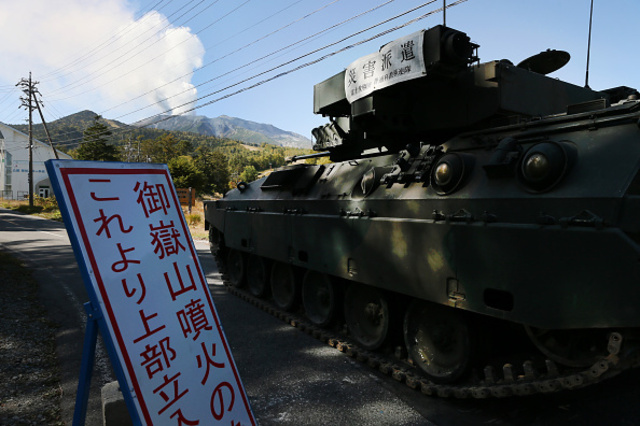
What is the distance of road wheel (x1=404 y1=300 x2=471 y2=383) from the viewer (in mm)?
3941

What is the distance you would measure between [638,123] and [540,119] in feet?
2.69

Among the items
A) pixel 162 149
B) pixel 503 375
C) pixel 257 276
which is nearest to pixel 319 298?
pixel 257 276

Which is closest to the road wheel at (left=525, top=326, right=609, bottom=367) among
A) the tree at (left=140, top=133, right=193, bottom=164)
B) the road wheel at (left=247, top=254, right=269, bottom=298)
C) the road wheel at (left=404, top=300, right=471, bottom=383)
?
the road wheel at (left=404, top=300, right=471, bottom=383)

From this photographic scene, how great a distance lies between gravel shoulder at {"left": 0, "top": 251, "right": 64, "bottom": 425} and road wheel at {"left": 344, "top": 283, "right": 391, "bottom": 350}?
3.23m

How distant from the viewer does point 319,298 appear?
6.29 meters

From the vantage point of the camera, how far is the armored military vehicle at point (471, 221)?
2900mm

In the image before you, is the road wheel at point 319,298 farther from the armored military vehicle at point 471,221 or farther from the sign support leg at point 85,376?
the sign support leg at point 85,376

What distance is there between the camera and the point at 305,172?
6723mm

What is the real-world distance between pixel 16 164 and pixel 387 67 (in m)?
62.1

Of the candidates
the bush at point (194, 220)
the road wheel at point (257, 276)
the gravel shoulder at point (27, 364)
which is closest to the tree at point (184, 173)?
the bush at point (194, 220)

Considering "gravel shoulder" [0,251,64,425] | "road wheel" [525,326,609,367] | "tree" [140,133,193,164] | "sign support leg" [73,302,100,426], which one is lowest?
"gravel shoulder" [0,251,64,425]

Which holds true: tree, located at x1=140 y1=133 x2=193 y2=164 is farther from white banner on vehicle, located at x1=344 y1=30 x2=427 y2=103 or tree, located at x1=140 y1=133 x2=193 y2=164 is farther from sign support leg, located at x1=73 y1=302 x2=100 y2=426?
sign support leg, located at x1=73 y1=302 x2=100 y2=426

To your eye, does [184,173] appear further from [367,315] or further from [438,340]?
[438,340]

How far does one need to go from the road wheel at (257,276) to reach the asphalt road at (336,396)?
5.30 feet
